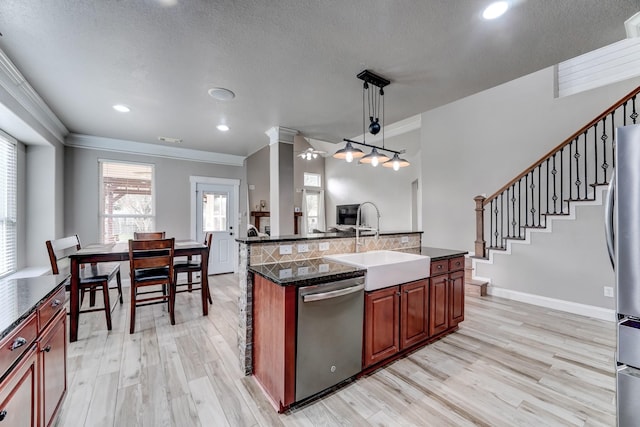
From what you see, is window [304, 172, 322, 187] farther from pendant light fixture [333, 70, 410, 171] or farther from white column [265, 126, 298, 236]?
pendant light fixture [333, 70, 410, 171]

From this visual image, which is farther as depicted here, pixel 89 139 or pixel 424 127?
pixel 424 127

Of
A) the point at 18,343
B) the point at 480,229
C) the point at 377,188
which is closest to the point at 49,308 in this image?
the point at 18,343

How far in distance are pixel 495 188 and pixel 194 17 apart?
5.21 metres

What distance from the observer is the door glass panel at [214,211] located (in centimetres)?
561

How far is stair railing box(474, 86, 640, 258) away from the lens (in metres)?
3.60

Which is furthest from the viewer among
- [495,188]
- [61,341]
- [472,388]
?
[495,188]

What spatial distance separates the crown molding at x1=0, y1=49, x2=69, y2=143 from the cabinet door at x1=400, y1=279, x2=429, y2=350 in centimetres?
378

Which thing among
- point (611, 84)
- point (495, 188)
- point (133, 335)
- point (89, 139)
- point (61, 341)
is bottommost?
point (133, 335)

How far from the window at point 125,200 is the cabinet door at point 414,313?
4764 mm

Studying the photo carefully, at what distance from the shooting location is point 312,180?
10562 mm

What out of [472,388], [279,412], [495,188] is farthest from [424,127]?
[279,412]

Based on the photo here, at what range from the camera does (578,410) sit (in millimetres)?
1744

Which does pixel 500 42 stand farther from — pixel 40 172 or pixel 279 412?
pixel 40 172

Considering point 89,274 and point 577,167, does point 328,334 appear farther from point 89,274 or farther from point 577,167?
point 577,167
